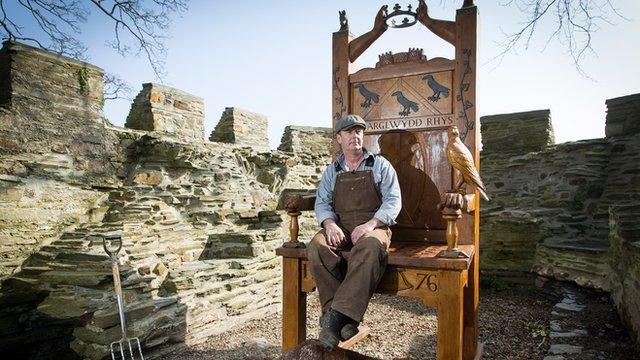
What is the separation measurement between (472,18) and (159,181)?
5.50 m

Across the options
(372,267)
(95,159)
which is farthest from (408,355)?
(95,159)

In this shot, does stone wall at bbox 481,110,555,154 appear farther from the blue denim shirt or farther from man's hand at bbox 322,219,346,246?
man's hand at bbox 322,219,346,246

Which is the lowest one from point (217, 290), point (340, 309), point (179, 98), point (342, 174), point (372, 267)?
point (217, 290)

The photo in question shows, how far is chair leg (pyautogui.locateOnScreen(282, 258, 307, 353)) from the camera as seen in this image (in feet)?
9.39

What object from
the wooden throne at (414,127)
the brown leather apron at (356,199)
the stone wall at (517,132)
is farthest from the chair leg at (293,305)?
the stone wall at (517,132)

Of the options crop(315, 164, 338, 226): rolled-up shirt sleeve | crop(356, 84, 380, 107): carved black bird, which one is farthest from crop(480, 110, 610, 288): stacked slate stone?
crop(315, 164, 338, 226): rolled-up shirt sleeve

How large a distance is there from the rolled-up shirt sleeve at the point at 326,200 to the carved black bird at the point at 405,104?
0.98 m

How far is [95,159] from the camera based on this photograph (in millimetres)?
5992

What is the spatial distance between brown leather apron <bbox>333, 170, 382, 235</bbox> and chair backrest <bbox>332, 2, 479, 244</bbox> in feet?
2.48

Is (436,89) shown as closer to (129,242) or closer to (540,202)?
(129,242)

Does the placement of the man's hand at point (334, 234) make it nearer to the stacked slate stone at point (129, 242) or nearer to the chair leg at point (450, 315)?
the chair leg at point (450, 315)

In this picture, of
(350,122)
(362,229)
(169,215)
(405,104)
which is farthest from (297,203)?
(169,215)

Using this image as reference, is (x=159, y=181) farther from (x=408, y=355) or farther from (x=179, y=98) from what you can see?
(x=408, y=355)

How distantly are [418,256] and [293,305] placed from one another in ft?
Result: 3.49
